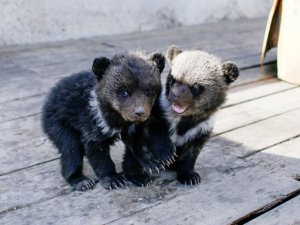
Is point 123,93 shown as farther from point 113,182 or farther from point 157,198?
point 157,198

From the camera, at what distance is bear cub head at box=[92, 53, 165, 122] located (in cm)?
267

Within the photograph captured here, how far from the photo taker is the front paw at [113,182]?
272cm

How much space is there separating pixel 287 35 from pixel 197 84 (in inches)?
94.8

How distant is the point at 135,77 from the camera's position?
2697 mm

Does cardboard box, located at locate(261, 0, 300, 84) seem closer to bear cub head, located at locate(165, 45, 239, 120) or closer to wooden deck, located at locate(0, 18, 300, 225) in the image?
wooden deck, located at locate(0, 18, 300, 225)

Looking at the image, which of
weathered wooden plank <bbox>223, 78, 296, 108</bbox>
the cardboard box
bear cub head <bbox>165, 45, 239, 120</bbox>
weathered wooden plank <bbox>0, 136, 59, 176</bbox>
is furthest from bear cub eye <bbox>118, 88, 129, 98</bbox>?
the cardboard box

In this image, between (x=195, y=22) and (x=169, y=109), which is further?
(x=195, y=22)

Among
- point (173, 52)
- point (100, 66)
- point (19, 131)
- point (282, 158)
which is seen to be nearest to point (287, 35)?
point (282, 158)

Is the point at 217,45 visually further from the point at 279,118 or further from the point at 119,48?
the point at 279,118

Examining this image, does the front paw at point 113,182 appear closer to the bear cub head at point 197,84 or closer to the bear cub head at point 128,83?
the bear cub head at point 128,83

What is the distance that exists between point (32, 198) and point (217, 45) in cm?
419

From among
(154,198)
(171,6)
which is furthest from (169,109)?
(171,6)

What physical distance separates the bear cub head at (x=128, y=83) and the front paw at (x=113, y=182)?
0.33 m

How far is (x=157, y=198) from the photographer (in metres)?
2.64
